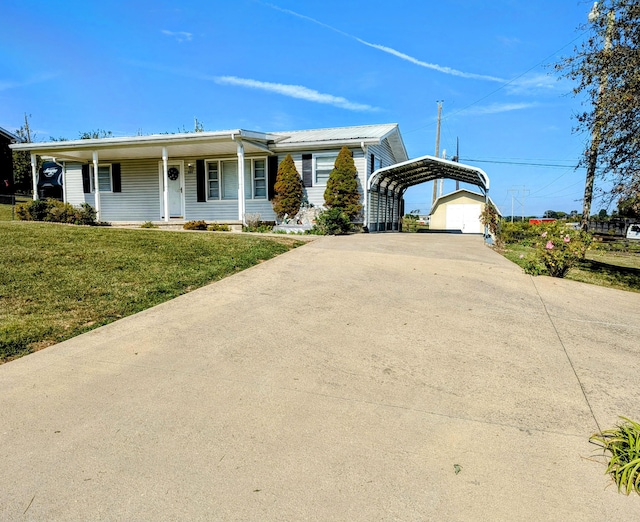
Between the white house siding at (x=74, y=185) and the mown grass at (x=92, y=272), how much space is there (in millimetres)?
9896

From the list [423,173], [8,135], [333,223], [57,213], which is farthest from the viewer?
[8,135]

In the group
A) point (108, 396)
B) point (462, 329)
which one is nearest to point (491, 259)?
point (462, 329)

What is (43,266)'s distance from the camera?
6.74 metres

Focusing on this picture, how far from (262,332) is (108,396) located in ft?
5.67

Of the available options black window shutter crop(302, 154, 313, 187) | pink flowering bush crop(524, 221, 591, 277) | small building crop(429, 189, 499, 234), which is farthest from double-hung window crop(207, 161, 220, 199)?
small building crop(429, 189, 499, 234)

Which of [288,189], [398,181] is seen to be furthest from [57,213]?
[398,181]

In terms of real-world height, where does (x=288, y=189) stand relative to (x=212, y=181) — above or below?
below

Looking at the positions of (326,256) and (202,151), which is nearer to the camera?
(326,256)

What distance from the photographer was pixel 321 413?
2.99 meters

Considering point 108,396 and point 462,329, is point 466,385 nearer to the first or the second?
point 462,329

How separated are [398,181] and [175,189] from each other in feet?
33.4

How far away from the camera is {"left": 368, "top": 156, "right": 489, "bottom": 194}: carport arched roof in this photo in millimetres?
15359

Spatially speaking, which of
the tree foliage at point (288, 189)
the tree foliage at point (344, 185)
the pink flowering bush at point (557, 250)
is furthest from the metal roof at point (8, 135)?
the pink flowering bush at point (557, 250)

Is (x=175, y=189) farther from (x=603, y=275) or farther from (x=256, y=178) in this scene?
(x=603, y=275)
